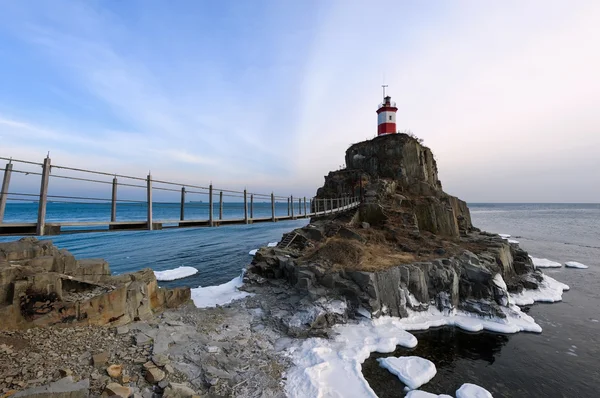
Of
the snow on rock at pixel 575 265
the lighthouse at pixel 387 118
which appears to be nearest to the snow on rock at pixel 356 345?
the snow on rock at pixel 575 265

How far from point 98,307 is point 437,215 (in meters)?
20.4

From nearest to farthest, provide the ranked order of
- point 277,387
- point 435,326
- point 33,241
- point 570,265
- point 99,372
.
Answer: point 99,372, point 277,387, point 33,241, point 435,326, point 570,265

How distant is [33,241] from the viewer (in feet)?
31.2

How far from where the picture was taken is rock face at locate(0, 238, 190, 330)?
255 inches

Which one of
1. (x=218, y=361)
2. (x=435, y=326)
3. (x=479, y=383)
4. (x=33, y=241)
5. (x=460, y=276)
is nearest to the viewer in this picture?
(x=218, y=361)

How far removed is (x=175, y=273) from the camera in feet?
61.2

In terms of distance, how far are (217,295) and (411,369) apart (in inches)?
378

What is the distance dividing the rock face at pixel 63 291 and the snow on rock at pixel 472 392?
9870 millimetres

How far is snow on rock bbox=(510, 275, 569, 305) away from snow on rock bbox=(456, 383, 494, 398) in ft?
29.8

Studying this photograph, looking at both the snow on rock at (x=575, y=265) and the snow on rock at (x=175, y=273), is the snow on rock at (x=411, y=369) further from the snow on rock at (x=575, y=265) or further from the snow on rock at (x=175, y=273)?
the snow on rock at (x=575, y=265)

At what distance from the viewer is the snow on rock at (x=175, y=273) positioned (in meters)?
17.9

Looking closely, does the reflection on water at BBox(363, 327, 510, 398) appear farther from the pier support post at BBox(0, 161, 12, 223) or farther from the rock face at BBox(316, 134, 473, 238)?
the pier support post at BBox(0, 161, 12, 223)

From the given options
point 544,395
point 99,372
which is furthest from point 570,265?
point 99,372

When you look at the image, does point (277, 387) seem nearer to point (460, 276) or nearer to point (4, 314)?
point (4, 314)
